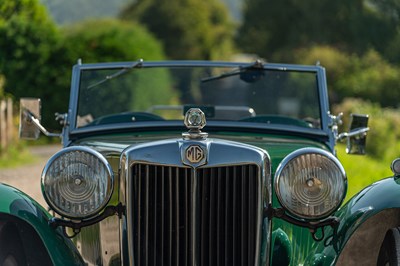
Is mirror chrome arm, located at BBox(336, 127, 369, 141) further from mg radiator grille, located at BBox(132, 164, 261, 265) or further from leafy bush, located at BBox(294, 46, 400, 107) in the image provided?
leafy bush, located at BBox(294, 46, 400, 107)

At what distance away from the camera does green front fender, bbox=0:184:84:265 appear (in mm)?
4410

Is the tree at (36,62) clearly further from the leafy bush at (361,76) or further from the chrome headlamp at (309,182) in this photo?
the chrome headlamp at (309,182)

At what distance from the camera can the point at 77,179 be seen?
432cm

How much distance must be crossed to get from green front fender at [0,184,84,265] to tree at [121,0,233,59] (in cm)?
4859

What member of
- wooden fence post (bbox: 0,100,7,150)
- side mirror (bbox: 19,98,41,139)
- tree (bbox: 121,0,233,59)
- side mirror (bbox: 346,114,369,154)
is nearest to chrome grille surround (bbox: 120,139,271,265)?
side mirror (bbox: 19,98,41,139)

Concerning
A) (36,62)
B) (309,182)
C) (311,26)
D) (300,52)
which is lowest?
(309,182)

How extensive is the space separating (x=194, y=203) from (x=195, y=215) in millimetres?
60

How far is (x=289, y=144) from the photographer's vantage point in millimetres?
5207

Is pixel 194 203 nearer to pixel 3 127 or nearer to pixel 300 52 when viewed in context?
pixel 3 127

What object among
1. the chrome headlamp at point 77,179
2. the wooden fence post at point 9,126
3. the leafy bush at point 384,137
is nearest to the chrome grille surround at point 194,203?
the chrome headlamp at point 77,179

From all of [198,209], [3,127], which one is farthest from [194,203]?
[3,127]

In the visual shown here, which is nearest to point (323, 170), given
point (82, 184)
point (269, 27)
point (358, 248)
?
point (358, 248)

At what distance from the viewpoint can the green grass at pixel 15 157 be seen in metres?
17.9

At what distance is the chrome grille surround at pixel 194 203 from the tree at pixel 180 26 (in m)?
48.8
